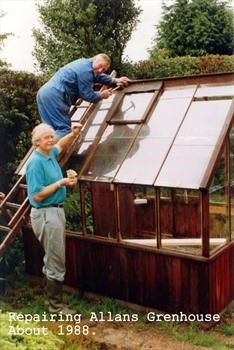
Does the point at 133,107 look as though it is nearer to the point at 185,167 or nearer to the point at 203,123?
the point at 203,123

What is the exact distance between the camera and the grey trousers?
5.00m

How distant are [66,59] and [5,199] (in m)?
5.75

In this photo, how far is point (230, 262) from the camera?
5.48 m

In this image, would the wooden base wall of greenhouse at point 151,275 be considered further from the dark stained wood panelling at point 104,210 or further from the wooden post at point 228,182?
the dark stained wood panelling at point 104,210

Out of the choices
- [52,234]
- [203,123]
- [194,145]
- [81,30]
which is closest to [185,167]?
[194,145]

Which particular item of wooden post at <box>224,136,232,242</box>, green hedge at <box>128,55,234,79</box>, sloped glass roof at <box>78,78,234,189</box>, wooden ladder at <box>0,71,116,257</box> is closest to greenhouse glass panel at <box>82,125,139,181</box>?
sloped glass roof at <box>78,78,234,189</box>

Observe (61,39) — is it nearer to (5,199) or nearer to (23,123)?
(23,123)

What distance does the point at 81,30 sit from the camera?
10547 mm

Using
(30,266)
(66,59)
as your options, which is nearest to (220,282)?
(30,266)

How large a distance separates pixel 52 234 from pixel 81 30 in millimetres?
6983

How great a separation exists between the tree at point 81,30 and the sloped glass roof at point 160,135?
457cm

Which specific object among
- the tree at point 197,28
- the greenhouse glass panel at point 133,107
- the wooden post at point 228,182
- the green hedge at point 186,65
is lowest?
the wooden post at point 228,182

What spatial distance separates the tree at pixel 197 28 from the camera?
50.0 feet

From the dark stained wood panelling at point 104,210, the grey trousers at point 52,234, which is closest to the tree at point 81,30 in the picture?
the dark stained wood panelling at point 104,210
